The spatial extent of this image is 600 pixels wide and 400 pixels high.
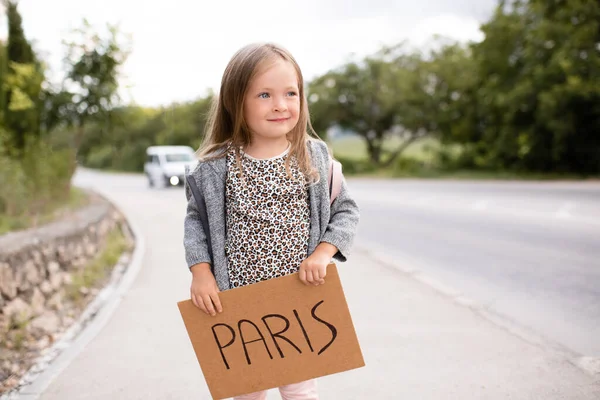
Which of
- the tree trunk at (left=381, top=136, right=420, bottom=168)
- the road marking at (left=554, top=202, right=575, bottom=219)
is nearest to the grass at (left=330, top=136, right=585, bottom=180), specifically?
the tree trunk at (left=381, top=136, right=420, bottom=168)

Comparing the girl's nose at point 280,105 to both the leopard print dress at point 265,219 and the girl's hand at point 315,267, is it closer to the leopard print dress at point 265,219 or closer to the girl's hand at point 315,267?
the leopard print dress at point 265,219

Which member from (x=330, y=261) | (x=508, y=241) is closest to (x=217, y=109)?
(x=330, y=261)

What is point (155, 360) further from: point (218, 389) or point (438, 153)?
point (438, 153)

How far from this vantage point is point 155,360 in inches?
145

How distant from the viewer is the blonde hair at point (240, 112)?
202cm

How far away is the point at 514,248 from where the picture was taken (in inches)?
301

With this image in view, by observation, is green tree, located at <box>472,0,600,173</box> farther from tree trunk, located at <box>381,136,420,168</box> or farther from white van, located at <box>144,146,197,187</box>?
white van, located at <box>144,146,197,187</box>

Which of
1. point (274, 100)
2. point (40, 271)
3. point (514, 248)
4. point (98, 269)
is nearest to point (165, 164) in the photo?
point (98, 269)

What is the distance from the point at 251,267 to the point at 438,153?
28947mm

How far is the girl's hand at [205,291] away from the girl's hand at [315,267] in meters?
0.31

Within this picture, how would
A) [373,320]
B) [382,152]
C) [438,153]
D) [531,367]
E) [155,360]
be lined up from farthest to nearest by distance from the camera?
[382,152], [438,153], [373,320], [155,360], [531,367]

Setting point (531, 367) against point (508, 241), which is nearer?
point (531, 367)

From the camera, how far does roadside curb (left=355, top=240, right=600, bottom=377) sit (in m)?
3.46

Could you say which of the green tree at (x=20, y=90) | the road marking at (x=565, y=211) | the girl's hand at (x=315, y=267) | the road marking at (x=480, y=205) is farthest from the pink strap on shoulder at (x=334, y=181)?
the road marking at (x=480, y=205)
